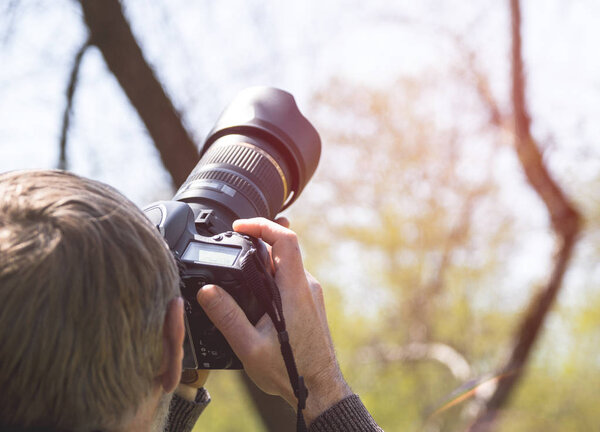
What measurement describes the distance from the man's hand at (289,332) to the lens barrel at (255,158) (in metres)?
0.22

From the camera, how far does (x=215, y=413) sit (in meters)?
9.29

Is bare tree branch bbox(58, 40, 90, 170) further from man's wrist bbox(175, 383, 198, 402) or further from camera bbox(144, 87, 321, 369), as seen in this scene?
man's wrist bbox(175, 383, 198, 402)

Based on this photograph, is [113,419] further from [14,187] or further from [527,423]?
[527,423]

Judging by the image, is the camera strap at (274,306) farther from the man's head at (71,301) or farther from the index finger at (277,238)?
the man's head at (71,301)

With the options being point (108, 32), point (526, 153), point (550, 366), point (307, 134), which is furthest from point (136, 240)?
point (550, 366)

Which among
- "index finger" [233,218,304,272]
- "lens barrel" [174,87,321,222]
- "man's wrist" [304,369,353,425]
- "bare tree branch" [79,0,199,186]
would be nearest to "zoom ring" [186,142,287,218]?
"lens barrel" [174,87,321,222]

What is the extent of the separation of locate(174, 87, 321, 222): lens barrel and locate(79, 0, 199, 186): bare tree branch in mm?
696

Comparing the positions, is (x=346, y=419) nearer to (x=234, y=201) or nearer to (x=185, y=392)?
(x=185, y=392)

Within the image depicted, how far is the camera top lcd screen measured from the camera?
3.43 ft

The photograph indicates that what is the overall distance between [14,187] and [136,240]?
0.50 feet

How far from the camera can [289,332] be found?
1056 millimetres

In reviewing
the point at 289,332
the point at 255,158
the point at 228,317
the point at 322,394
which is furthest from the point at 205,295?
the point at 255,158

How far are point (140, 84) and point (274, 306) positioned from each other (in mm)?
1390

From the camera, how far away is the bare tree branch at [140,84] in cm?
210
